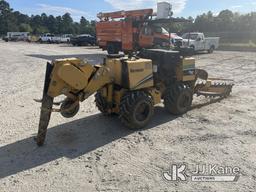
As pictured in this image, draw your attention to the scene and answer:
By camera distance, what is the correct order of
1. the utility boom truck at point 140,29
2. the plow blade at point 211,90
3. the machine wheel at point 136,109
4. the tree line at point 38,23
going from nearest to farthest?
1. the machine wheel at point 136,109
2. the plow blade at point 211,90
3. the utility boom truck at point 140,29
4. the tree line at point 38,23

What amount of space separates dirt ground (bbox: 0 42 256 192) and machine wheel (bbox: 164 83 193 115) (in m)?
0.19

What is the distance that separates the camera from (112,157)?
507cm

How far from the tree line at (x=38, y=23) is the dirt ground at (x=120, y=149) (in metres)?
77.1

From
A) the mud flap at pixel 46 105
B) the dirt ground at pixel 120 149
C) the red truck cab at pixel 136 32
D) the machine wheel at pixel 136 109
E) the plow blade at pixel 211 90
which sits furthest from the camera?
the red truck cab at pixel 136 32

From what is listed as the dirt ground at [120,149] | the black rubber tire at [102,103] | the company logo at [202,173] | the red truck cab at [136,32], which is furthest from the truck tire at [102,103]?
the red truck cab at [136,32]

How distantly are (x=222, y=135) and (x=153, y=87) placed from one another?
1830mm

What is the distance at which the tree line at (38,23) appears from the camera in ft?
289

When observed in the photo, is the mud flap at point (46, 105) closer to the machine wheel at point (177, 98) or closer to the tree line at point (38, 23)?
the machine wheel at point (177, 98)

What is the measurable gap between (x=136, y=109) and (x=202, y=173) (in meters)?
2.08

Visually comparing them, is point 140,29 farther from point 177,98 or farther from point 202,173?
point 202,173

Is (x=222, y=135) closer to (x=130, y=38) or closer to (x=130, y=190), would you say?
(x=130, y=190)

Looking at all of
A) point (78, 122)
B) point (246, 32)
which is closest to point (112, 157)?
point (78, 122)

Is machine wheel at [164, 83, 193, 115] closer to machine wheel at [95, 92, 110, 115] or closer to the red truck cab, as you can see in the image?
machine wheel at [95, 92, 110, 115]

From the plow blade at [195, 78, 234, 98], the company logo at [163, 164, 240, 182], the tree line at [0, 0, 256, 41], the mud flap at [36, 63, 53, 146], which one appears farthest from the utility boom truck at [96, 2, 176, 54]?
the tree line at [0, 0, 256, 41]
